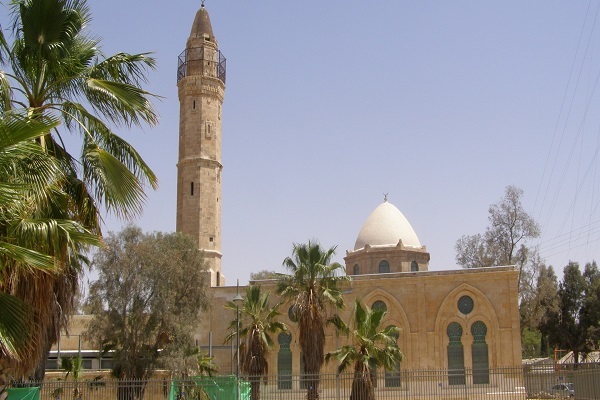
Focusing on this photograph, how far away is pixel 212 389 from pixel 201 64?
2172 centimetres

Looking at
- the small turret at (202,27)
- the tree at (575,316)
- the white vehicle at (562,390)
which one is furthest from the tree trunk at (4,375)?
the tree at (575,316)

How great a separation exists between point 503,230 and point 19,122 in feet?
126

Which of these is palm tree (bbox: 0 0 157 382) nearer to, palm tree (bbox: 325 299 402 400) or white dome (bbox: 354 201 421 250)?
palm tree (bbox: 325 299 402 400)

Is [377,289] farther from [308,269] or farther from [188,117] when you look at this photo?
[188,117]

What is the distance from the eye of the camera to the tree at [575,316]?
44.5m

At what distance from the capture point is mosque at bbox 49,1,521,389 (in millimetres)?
31703

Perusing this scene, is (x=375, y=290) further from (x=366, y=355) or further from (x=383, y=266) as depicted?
(x=366, y=355)

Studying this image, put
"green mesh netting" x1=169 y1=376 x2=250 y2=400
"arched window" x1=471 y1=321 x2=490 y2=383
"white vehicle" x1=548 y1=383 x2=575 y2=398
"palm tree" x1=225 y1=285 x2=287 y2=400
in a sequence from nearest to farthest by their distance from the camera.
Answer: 1. "green mesh netting" x1=169 y1=376 x2=250 y2=400
2. "white vehicle" x1=548 y1=383 x2=575 y2=398
3. "palm tree" x1=225 y1=285 x2=287 y2=400
4. "arched window" x1=471 y1=321 x2=490 y2=383

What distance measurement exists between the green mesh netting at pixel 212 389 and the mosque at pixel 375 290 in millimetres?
6006

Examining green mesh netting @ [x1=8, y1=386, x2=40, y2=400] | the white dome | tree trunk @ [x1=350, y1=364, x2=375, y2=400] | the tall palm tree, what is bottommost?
tree trunk @ [x1=350, y1=364, x2=375, y2=400]

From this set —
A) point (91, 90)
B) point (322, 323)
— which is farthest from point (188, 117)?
point (91, 90)

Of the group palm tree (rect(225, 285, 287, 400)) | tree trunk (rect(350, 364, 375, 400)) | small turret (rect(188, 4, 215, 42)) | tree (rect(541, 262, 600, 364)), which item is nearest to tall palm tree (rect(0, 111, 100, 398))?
tree trunk (rect(350, 364, 375, 400))

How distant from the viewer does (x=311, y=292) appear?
2489 cm

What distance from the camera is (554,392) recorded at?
88.0 ft
